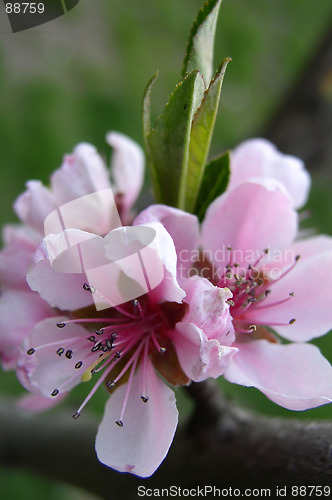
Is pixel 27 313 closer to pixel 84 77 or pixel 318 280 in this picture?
pixel 318 280

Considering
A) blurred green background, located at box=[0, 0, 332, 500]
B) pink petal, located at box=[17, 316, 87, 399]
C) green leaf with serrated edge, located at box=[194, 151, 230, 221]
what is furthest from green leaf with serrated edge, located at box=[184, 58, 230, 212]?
blurred green background, located at box=[0, 0, 332, 500]

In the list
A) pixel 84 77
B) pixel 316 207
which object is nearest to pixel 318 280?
pixel 316 207

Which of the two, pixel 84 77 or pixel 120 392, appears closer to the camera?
pixel 120 392

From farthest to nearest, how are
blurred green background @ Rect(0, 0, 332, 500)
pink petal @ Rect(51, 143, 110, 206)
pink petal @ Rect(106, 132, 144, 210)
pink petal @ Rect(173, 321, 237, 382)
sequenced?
blurred green background @ Rect(0, 0, 332, 500) → pink petal @ Rect(106, 132, 144, 210) → pink petal @ Rect(51, 143, 110, 206) → pink petal @ Rect(173, 321, 237, 382)

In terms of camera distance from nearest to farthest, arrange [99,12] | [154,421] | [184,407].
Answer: [154,421] < [184,407] < [99,12]

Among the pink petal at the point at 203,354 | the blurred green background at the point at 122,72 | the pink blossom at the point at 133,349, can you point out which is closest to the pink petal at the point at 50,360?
the pink blossom at the point at 133,349

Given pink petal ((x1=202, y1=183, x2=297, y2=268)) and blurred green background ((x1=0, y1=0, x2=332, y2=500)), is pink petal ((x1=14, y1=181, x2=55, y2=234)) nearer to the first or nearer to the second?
pink petal ((x1=202, y1=183, x2=297, y2=268))
